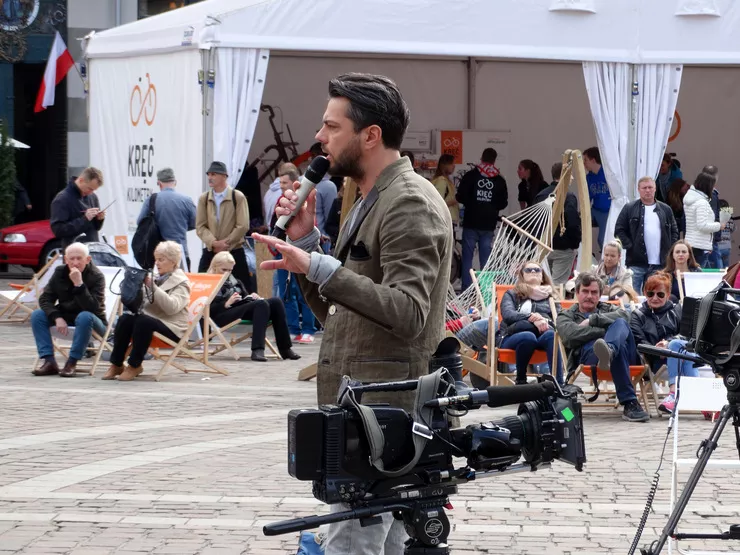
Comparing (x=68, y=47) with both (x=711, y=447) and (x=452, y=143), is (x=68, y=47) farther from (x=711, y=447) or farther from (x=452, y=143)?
(x=711, y=447)

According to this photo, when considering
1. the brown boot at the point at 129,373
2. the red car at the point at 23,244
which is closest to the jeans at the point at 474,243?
the red car at the point at 23,244

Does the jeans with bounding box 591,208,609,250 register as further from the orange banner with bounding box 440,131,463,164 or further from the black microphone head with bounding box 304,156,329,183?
the black microphone head with bounding box 304,156,329,183

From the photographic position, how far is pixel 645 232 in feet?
48.0

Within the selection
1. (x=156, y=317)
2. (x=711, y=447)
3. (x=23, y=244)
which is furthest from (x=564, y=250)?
(x=711, y=447)

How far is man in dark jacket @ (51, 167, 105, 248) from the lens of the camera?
49.2 feet

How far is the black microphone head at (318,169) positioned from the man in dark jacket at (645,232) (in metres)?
11.2

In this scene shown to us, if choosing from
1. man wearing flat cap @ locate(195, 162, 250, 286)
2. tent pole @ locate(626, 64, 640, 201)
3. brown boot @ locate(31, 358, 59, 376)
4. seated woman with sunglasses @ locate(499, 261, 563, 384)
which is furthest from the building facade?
seated woman with sunglasses @ locate(499, 261, 563, 384)

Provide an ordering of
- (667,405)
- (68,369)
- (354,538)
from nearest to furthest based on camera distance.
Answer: (354,538), (667,405), (68,369)

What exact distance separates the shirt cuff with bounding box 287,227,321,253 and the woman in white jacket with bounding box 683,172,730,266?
12095 millimetres

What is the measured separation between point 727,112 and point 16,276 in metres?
11.1

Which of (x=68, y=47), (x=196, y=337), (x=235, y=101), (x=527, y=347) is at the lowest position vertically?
(x=196, y=337)

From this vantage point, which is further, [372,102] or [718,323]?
[718,323]

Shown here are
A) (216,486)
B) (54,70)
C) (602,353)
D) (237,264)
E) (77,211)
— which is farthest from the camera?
(54,70)

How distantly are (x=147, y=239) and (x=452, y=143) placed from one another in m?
6.71
